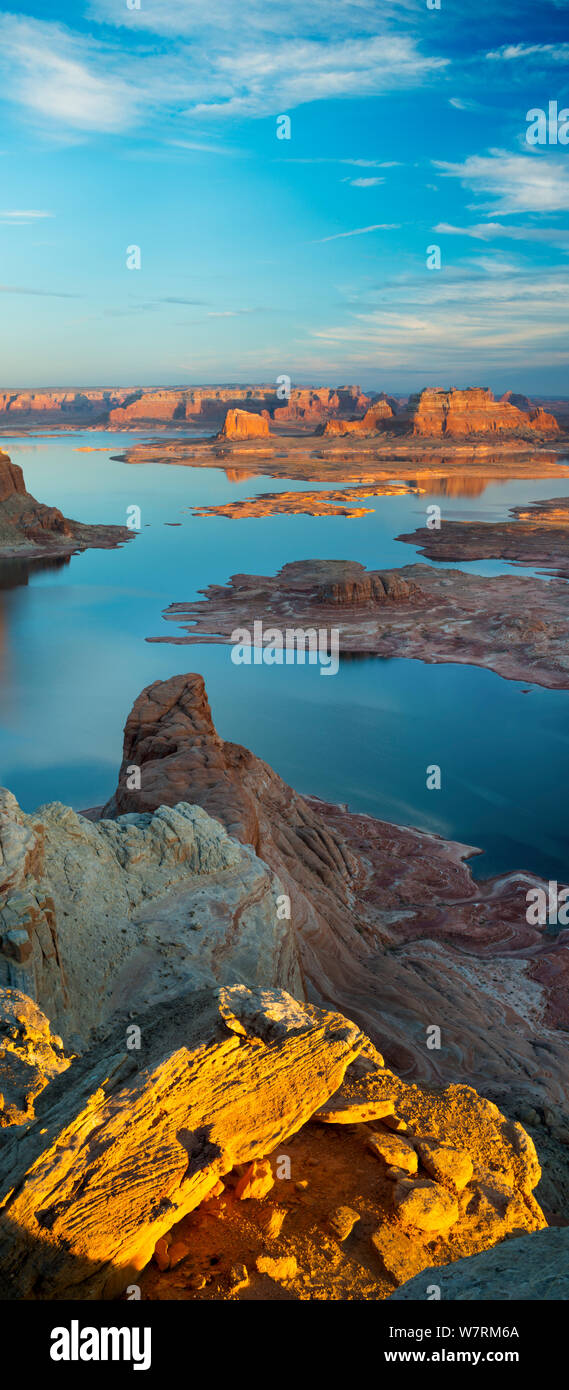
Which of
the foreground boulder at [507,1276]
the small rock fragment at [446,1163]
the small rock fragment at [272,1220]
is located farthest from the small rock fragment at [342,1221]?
the small rock fragment at [446,1163]

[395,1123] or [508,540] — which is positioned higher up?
[508,540]

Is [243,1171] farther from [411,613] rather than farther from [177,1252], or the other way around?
[411,613]

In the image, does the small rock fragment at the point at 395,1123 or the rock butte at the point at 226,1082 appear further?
the small rock fragment at the point at 395,1123

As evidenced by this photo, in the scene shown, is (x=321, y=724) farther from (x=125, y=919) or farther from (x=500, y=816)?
(x=125, y=919)

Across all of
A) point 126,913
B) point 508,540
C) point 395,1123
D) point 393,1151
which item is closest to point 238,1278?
point 393,1151

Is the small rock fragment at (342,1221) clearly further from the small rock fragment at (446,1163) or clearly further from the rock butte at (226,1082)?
the small rock fragment at (446,1163)
